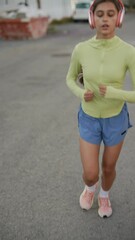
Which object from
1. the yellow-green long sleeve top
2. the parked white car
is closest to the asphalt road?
the yellow-green long sleeve top

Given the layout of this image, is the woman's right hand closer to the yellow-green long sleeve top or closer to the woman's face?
the yellow-green long sleeve top

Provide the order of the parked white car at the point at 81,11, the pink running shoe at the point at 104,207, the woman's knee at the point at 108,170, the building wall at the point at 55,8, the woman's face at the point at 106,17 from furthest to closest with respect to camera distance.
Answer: the building wall at the point at 55,8, the parked white car at the point at 81,11, the pink running shoe at the point at 104,207, the woman's knee at the point at 108,170, the woman's face at the point at 106,17

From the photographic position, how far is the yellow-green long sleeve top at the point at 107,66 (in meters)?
2.77

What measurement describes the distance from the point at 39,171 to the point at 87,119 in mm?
1608

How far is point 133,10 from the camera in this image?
41594mm

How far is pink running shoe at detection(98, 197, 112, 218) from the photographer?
3.44 metres

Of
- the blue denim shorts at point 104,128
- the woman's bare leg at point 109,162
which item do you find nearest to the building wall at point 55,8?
the woman's bare leg at point 109,162

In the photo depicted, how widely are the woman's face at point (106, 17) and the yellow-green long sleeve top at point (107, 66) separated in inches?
3.3

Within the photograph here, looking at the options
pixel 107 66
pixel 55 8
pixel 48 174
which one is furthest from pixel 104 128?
pixel 55 8

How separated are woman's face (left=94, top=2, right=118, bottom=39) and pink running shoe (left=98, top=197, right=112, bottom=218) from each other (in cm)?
163

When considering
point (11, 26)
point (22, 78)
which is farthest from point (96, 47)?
point (11, 26)

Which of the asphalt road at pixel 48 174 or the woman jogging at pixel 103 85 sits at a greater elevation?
the woman jogging at pixel 103 85

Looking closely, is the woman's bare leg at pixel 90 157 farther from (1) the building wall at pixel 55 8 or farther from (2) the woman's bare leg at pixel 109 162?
(1) the building wall at pixel 55 8

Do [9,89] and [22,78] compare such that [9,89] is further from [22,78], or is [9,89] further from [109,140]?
[109,140]
